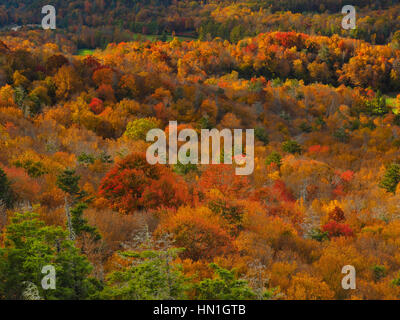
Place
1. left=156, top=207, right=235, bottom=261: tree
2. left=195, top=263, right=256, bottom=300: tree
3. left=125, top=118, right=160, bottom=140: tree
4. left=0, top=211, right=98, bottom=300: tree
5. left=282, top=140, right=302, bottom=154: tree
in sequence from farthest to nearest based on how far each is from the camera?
1. left=282, top=140, right=302, bottom=154: tree
2. left=125, top=118, right=160, bottom=140: tree
3. left=156, top=207, right=235, bottom=261: tree
4. left=195, top=263, right=256, bottom=300: tree
5. left=0, top=211, right=98, bottom=300: tree

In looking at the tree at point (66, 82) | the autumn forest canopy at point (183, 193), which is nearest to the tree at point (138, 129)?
the autumn forest canopy at point (183, 193)

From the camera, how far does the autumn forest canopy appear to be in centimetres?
1130

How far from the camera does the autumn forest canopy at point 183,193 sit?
11297 mm

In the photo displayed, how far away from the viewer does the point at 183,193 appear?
2511 cm

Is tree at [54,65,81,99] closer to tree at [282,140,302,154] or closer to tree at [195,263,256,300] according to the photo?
tree at [282,140,302,154]

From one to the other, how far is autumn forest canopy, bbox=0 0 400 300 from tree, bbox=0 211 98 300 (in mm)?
48

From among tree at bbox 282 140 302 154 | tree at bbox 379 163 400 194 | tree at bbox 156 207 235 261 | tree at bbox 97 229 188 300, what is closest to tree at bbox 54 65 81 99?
tree at bbox 282 140 302 154

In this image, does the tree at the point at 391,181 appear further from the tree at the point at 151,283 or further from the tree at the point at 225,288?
the tree at the point at 151,283

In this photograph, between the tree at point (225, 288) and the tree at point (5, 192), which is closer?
the tree at point (225, 288)

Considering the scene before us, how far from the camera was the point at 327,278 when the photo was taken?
666 inches

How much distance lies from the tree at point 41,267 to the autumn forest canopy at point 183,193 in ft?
0.16

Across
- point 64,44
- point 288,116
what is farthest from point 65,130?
point 64,44

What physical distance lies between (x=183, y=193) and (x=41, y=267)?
15.2 meters

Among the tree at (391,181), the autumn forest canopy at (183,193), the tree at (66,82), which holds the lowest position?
the tree at (391,181)
